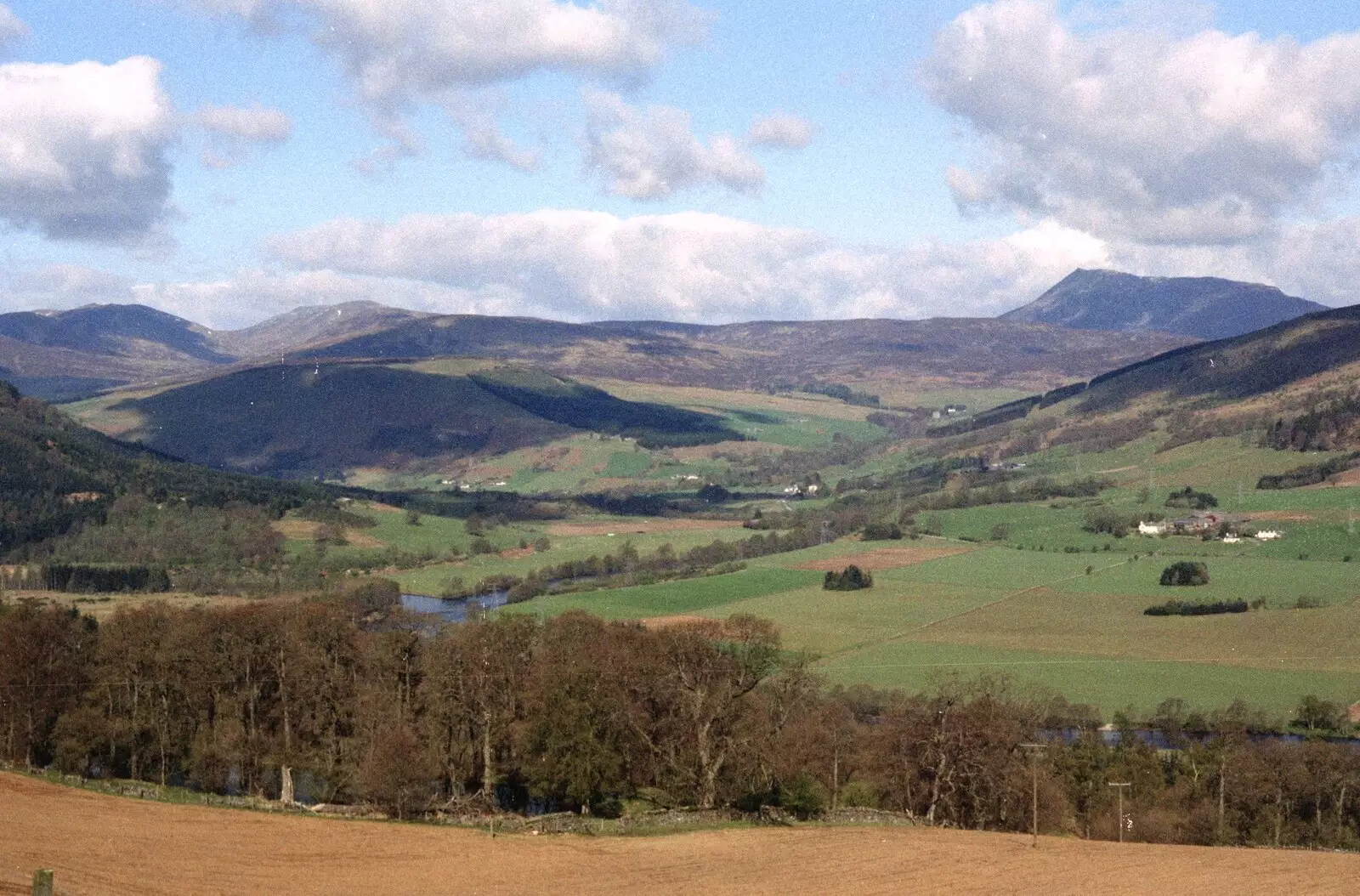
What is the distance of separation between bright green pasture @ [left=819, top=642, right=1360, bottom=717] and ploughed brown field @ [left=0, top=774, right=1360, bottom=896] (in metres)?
36.2

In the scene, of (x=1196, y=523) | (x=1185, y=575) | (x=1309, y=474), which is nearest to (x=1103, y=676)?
(x=1185, y=575)

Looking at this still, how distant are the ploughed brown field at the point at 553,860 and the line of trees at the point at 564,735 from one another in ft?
26.2

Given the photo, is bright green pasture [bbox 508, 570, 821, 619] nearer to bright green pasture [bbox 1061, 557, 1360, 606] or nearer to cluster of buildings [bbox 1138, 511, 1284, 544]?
bright green pasture [bbox 1061, 557, 1360, 606]

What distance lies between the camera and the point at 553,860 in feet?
139

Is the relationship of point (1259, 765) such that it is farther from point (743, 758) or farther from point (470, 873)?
point (470, 873)

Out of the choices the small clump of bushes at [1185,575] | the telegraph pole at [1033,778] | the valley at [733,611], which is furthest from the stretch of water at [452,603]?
the telegraph pole at [1033,778]

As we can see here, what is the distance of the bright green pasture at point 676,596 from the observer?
380 ft

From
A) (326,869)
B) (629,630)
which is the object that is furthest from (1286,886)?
(629,630)

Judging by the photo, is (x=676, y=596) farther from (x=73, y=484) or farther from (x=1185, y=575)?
(x=73, y=484)

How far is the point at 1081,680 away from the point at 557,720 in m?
46.7

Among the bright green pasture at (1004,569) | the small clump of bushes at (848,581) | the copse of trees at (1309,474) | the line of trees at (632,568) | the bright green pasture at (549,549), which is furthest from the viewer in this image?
the copse of trees at (1309,474)

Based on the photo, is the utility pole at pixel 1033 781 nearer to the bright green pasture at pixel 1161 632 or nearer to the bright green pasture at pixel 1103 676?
the bright green pasture at pixel 1103 676

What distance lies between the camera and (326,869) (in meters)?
40.0

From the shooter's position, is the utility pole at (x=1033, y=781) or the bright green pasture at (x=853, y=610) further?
the bright green pasture at (x=853, y=610)
